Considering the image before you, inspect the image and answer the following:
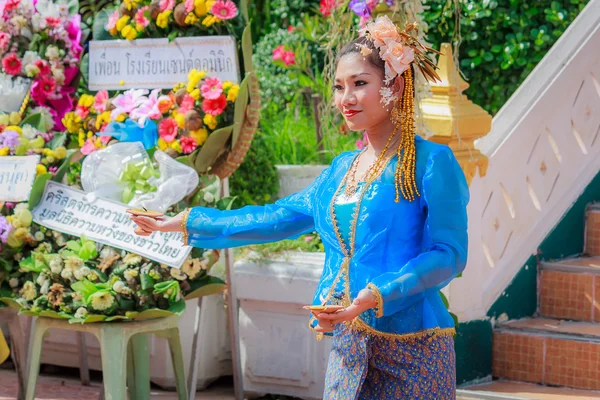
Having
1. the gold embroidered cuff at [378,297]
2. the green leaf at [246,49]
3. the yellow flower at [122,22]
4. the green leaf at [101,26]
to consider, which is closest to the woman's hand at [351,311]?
the gold embroidered cuff at [378,297]

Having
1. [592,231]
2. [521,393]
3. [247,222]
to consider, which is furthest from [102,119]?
[592,231]

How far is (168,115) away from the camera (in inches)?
180

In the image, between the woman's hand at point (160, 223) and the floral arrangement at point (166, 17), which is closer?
the woman's hand at point (160, 223)

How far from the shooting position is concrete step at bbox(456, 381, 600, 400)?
14.8ft

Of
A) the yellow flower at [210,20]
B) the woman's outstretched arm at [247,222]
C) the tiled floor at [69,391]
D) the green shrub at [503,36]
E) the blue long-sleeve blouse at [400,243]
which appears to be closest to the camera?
the blue long-sleeve blouse at [400,243]

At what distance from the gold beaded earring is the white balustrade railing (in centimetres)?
188

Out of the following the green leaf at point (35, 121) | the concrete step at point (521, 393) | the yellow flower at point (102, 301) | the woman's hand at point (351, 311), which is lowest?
the concrete step at point (521, 393)

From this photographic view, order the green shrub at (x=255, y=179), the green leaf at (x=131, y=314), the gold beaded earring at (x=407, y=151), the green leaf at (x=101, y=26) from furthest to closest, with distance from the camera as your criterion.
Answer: the green shrub at (x=255, y=179) < the green leaf at (x=101, y=26) < the green leaf at (x=131, y=314) < the gold beaded earring at (x=407, y=151)

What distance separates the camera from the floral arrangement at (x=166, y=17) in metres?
4.57

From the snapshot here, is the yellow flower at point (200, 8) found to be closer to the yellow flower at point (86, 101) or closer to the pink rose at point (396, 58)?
the yellow flower at point (86, 101)

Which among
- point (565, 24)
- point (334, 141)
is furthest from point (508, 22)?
point (334, 141)

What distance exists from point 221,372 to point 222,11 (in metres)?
1.94

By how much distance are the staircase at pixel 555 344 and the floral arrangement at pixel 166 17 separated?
1.90m

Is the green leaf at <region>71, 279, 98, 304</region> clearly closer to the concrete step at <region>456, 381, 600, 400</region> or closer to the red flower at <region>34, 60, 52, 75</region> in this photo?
the red flower at <region>34, 60, 52, 75</region>
